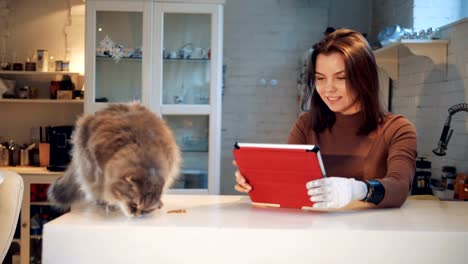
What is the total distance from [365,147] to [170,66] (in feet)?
6.80

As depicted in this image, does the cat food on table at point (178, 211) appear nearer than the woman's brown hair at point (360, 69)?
Yes

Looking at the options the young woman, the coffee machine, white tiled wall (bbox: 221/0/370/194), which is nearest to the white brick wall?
white tiled wall (bbox: 221/0/370/194)

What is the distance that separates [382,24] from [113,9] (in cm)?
185

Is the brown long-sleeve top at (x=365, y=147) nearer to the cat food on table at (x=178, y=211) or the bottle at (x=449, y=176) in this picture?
the cat food on table at (x=178, y=211)

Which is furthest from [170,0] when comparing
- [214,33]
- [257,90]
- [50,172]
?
[50,172]

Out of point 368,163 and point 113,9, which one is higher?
point 113,9

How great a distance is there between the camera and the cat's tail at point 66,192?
1.00 metres

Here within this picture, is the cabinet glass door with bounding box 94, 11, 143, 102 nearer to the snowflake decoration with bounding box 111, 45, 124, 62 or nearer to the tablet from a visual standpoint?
the snowflake decoration with bounding box 111, 45, 124, 62

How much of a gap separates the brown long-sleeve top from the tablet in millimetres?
296

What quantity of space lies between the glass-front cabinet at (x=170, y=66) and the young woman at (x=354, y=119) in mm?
1698

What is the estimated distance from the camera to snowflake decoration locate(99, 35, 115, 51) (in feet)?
11.1

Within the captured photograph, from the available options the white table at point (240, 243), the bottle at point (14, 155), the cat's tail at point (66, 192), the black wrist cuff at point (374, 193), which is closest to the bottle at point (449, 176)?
the black wrist cuff at point (374, 193)

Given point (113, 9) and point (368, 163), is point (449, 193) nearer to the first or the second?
point (368, 163)

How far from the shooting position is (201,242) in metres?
0.90
